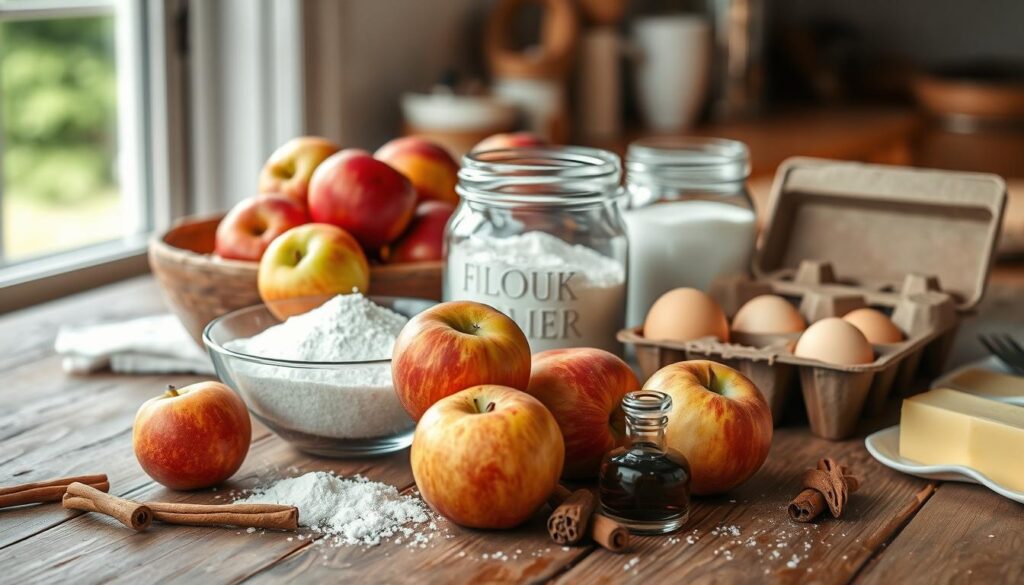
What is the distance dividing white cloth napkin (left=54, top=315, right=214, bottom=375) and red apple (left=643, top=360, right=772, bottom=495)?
0.57 metres

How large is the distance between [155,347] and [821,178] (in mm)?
800

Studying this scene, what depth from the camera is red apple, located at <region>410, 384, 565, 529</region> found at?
85cm

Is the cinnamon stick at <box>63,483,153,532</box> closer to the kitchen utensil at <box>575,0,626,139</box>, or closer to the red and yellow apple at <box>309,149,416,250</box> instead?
the red and yellow apple at <box>309,149,416,250</box>

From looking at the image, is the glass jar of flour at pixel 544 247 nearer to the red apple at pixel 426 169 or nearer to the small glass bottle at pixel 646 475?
the red apple at pixel 426 169

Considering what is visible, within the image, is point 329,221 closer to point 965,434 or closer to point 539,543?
point 539,543

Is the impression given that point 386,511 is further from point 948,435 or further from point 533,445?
point 948,435

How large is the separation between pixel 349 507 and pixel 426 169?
577 mm

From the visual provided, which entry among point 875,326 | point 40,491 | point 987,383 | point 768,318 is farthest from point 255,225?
point 987,383

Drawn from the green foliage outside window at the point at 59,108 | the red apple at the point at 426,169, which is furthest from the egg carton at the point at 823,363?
the green foliage outside window at the point at 59,108

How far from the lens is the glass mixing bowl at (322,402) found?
1.02m

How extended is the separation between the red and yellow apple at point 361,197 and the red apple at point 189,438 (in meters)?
0.35

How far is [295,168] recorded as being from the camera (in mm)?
1393

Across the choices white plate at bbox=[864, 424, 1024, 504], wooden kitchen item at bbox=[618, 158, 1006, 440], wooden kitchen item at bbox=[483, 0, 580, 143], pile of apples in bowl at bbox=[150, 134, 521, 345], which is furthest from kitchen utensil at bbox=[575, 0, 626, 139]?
white plate at bbox=[864, 424, 1024, 504]

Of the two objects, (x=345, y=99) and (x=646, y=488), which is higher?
(x=345, y=99)
